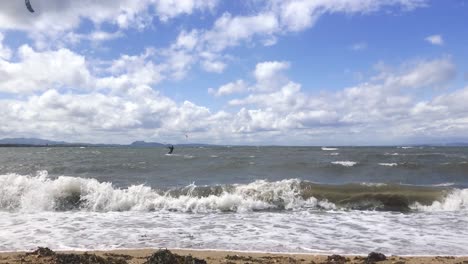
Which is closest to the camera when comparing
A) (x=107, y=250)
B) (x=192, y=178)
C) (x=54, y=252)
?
(x=54, y=252)

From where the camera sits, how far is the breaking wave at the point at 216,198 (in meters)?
14.9

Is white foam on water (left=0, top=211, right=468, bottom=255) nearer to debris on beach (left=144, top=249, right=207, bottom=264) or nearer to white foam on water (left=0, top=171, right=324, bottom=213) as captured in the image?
white foam on water (left=0, top=171, right=324, bottom=213)

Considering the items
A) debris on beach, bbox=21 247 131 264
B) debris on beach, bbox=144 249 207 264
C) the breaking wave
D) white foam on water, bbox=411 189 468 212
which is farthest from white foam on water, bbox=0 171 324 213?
debris on beach, bbox=144 249 207 264

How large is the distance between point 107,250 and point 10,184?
10298 millimetres

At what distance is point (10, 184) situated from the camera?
16.8 metres

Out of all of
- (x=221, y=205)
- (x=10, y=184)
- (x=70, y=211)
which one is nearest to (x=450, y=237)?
(x=221, y=205)

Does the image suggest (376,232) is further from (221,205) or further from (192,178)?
(192,178)

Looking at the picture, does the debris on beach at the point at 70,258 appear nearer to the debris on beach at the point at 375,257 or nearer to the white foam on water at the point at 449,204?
the debris on beach at the point at 375,257

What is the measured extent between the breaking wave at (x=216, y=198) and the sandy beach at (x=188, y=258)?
634cm

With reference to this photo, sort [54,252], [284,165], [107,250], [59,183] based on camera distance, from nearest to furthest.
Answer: [54,252] < [107,250] < [59,183] < [284,165]

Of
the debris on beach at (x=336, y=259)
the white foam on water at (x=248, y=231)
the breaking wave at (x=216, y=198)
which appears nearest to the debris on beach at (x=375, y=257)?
the debris on beach at (x=336, y=259)

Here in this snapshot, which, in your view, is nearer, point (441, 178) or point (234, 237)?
point (234, 237)

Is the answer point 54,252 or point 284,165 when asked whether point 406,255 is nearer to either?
point 54,252

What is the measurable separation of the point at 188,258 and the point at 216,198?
7.95 m
